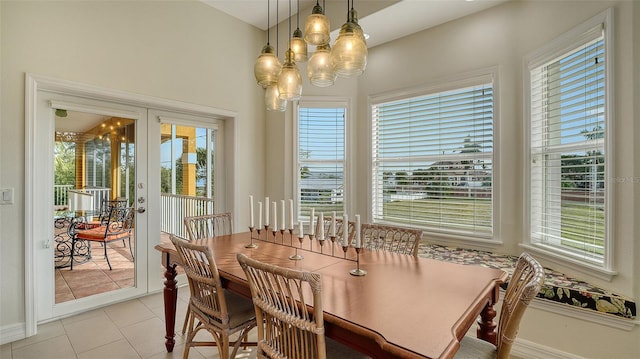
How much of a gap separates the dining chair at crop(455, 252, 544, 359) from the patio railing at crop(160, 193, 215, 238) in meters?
3.25

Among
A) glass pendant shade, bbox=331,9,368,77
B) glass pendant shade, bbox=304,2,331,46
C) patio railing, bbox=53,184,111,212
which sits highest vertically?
glass pendant shade, bbox=304,2,331,46

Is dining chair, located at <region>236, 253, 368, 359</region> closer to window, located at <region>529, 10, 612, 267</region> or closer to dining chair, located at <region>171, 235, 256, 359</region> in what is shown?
dining chair, located at <region>171, 235, 256, 359</region>

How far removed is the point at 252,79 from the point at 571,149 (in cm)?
361

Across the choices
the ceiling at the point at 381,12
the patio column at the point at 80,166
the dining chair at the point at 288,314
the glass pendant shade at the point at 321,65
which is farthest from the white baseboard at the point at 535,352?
the patio column at the point at 80,166

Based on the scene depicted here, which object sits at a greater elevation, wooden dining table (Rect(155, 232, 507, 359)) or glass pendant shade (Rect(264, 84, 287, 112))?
glass pendant shade (Rect(264, 84, 287, 112))

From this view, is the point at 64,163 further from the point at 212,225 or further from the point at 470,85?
the point at 470,85

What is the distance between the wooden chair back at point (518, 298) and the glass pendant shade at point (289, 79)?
1699 millimetres

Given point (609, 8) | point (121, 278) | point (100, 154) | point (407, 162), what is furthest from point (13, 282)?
point (609, 8)

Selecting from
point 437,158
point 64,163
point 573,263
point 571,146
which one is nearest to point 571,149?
point 571,146

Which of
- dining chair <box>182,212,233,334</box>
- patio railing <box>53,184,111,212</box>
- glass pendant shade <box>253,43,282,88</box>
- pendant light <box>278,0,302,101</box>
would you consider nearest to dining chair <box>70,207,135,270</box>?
patio railing <box>53,184,111,212</box>

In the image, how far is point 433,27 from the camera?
335 centimetres

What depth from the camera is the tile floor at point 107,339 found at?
7.38ft

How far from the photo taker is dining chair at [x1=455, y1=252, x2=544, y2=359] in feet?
3.77

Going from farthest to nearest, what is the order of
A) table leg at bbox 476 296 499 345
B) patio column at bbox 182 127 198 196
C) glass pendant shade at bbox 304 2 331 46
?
patio column at bbox 182 127 198 196 → glass pendant shade at bbox 304 2 331 46 → table leg at bbox 476 296 499 345
